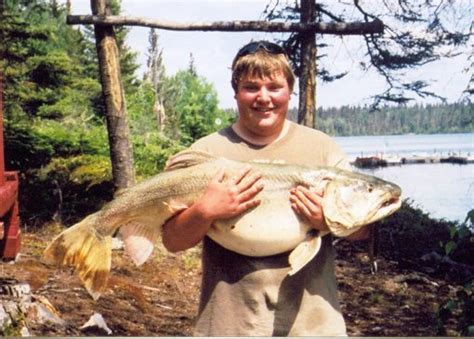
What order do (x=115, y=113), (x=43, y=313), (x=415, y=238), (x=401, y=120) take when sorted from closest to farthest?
1. (x=43, y=313)
2. (x=401, y=120)
3. (x=115, y=113)
4. (x=415, y=238)

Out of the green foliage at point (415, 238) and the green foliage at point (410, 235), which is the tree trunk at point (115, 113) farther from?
the green foliage at point (410, 235)

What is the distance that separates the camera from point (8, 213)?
10.0 ft

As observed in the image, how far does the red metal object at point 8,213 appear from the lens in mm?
2893

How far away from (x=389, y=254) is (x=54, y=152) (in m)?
1.91

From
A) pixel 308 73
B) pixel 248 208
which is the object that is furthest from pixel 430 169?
pixel 248 208

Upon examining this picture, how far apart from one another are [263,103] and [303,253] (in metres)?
0.33

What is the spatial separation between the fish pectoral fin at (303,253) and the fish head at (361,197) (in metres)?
0.09

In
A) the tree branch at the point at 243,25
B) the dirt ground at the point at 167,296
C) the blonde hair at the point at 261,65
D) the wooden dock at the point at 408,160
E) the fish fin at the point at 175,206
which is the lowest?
the dirt ground at the point at 167,296

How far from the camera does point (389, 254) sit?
→ 393 cm

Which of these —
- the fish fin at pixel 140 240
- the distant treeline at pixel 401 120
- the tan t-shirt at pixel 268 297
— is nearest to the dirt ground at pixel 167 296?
the distant treeline at pixel 401 120

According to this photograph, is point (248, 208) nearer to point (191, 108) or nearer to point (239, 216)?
point (239, 216)

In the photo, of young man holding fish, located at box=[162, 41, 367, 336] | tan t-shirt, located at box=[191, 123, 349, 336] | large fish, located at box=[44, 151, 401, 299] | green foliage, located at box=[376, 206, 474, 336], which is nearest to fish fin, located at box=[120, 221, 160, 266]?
large fish, located at box=[44, 151, 401, 299]

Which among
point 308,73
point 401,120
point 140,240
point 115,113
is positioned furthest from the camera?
point 115,113

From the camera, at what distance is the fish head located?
5.11 ft
